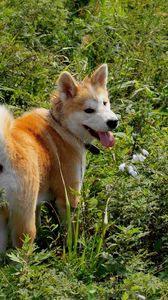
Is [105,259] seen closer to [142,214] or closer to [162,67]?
[142,214]

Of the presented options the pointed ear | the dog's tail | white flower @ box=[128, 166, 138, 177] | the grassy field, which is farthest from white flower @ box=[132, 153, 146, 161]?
the dog's tail

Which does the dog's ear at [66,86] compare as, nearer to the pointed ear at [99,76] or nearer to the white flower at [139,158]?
the pointed ear at [99,76]

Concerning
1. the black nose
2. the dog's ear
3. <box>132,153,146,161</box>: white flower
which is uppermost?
the dog's ear

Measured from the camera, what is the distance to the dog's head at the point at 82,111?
6074 millimetres

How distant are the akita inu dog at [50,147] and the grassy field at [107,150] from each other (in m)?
0.20

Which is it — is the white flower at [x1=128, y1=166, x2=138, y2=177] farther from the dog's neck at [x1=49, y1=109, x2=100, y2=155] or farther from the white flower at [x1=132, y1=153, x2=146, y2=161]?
the dog's neck at [x1=49, y1=109, x2=100, y2=155]

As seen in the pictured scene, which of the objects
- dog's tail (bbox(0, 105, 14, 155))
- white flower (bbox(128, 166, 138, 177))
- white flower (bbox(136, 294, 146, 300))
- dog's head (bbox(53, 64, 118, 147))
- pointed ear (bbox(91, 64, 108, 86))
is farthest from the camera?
pointed ear (bbox(91, 64, 108, 86))

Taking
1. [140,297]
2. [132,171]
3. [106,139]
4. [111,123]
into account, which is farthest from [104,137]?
[140,297]

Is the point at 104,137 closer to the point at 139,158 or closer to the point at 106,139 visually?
the point at 106,139

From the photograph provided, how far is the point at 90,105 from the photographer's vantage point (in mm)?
6105

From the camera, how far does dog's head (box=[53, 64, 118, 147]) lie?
6.07 metres

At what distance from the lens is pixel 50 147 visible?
5.91 m

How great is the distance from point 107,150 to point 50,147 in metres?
0.91

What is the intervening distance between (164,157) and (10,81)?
6.24 feet
